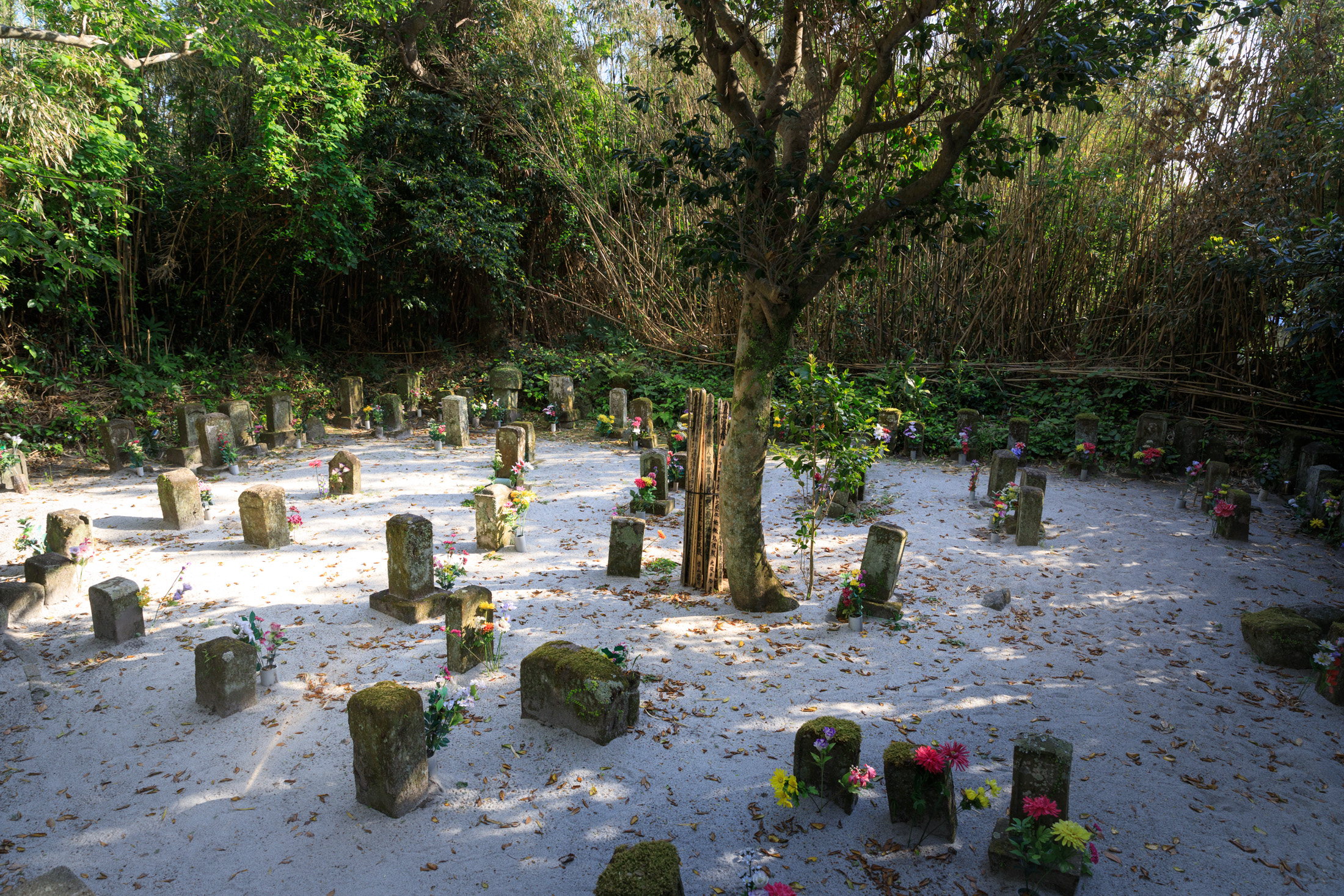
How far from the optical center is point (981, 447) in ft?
31.5

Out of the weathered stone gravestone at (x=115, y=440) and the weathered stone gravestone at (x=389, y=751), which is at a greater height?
the weathered stone gravestone at (x=115, y=440)

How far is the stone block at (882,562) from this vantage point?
16.9 ft

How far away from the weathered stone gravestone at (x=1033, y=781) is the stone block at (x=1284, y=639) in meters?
2.70

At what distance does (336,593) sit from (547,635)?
1.80 meters

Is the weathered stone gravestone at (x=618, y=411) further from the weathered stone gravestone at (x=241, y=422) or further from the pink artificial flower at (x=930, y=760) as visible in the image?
the pink artificial flower at (x=930, y=760)

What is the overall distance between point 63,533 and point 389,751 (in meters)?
4.54

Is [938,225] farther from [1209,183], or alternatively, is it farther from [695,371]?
[695,371]

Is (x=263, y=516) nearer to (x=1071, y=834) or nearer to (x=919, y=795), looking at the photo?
(x=919, y=795)

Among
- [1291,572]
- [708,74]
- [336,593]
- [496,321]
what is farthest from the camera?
[496,321]

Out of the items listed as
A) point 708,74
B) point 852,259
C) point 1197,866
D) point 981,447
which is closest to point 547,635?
point 852,259

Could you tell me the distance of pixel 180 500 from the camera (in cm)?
681

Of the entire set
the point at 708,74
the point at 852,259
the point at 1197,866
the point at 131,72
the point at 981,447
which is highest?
the point at 708,74

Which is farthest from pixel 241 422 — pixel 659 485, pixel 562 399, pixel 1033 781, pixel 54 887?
pixel 1033 781

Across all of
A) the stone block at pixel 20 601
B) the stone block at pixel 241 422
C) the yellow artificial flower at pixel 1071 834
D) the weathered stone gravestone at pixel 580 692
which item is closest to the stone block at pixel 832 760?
the yellow artificial flower at pixel 1071 834
